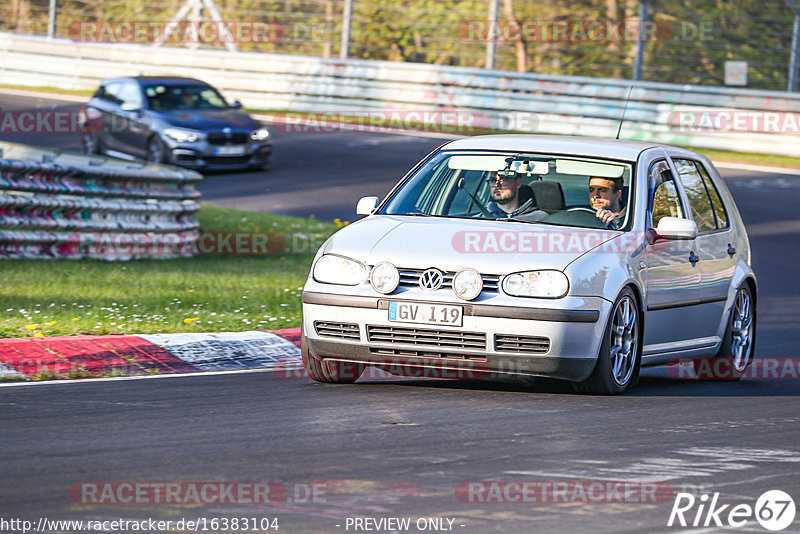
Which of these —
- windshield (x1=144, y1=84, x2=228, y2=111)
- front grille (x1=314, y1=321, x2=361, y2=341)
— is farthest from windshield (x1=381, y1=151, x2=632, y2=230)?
windshield (x1=144, y1=84, x2=228, y2=111)

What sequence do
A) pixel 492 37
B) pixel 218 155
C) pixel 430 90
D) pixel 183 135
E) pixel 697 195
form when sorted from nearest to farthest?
1. pixel 697 195
2. pixel 183 135
3. pixel 218 155
4. pixel 492 37
5. pixel 430 90

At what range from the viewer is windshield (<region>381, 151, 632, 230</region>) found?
8.52 meters

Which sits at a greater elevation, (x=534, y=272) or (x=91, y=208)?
(x=534, y=272)

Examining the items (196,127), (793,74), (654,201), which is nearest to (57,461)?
(654,201)

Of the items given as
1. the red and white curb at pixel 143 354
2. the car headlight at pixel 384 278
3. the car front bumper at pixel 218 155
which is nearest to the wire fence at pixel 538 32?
the car front bumper at pixel 218 155

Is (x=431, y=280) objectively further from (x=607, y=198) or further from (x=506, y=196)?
Answer: (x=607, y=198)

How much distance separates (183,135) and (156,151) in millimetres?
584

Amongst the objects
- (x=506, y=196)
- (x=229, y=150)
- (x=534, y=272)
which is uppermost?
(x=506, y=196)

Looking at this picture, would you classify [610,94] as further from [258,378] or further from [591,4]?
[258,378]

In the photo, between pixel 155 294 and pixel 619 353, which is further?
pixel 155 294

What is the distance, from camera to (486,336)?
24.9ft

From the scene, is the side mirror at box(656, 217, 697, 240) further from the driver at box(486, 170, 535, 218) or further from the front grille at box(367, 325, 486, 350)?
the front grille at box(367, 325, 486, 350)

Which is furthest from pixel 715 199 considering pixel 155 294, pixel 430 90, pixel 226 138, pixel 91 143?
pixel 430 90

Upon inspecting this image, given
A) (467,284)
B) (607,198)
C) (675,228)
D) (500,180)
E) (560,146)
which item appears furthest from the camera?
(560,146)
